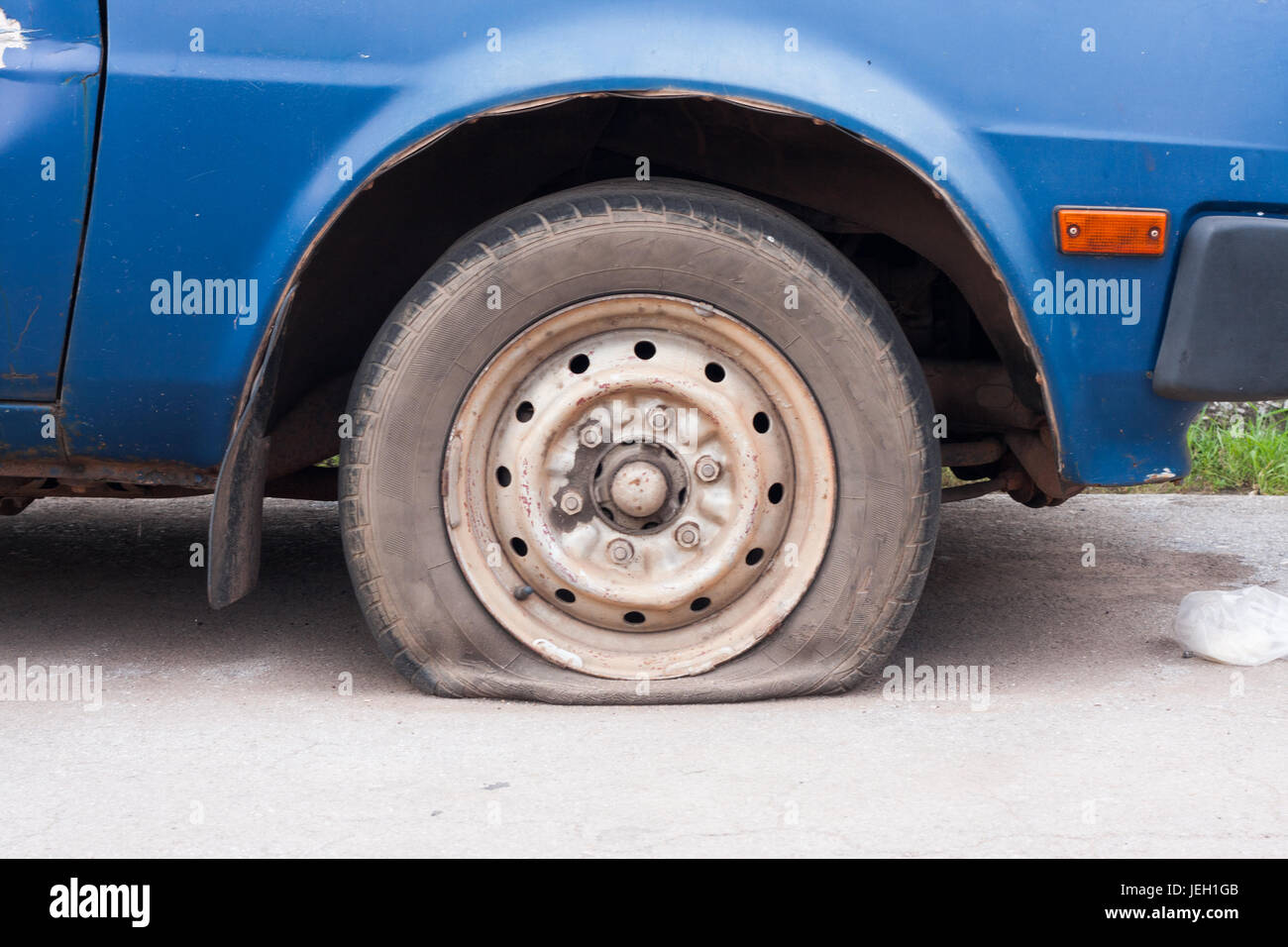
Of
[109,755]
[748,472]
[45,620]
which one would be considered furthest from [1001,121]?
[45,620]

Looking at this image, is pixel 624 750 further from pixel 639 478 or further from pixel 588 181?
pixel 588 181

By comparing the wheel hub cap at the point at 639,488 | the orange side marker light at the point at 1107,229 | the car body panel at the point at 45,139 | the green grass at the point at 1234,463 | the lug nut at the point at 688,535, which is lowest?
the lug nut at the point at 688,535

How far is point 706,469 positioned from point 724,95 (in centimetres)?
68

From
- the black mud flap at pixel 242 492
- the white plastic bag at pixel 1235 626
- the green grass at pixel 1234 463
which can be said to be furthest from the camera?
the green grass at pixel 1234 463

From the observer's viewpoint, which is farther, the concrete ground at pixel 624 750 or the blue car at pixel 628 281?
the blue car at pixel 628 281

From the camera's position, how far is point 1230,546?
372cm

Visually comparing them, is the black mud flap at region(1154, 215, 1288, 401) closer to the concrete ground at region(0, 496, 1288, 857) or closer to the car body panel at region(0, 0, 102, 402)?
the concrete ground at region(0, 496, 1288, 857)

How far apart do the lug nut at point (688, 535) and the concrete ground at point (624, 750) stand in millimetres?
314

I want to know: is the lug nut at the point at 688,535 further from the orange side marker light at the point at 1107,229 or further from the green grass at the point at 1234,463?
the green grass at the point at 1234,463

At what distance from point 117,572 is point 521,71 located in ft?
6.40

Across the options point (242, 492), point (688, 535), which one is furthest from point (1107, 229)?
point (242, 492)

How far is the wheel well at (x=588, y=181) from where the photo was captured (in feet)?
8.02

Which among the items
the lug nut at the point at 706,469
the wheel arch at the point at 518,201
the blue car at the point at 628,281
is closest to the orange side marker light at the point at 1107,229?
the blue car at the point at 628,281

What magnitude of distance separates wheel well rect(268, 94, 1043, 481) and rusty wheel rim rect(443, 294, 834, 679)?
14.7 inches
